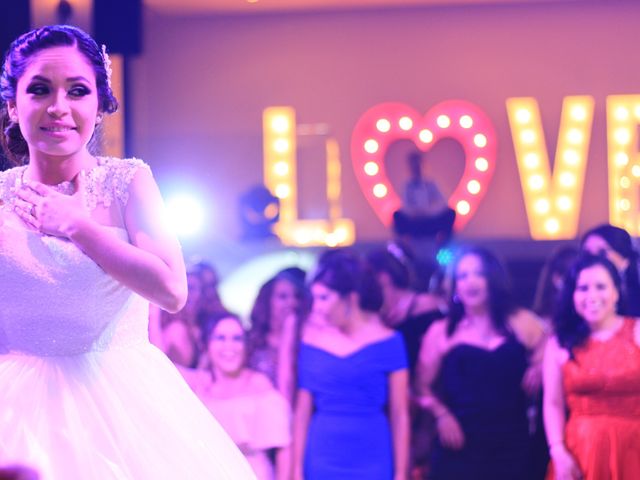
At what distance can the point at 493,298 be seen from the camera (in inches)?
202

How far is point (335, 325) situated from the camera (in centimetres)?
499

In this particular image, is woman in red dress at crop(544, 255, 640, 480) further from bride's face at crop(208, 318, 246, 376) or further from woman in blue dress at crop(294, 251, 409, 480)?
bride's face at crop(208, 318, 246, 376)

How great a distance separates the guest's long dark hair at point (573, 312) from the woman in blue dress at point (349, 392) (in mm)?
681

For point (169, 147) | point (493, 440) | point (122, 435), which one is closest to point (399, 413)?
point (493, 440)

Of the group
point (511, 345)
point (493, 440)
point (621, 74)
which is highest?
point (621, 74)

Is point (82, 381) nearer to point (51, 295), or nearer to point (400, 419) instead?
point (51, 295)

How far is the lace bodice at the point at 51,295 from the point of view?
211 centimetres

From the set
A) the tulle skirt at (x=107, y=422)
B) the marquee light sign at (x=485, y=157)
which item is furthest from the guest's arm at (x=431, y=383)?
the marquee light sign at (x=485, y=157)

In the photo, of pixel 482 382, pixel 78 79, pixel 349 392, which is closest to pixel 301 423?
pixel 349 392

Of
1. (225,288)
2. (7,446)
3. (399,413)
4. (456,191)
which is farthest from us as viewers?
(456,191)

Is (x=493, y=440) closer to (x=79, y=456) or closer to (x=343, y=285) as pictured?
(x=343, y=285)

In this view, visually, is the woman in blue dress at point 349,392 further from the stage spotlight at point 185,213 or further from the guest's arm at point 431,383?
the stage spotlight at point 185,213

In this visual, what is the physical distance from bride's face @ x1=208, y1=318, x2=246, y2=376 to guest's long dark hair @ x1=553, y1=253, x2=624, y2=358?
1.32 meters

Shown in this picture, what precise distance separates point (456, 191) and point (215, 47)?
308 cm
